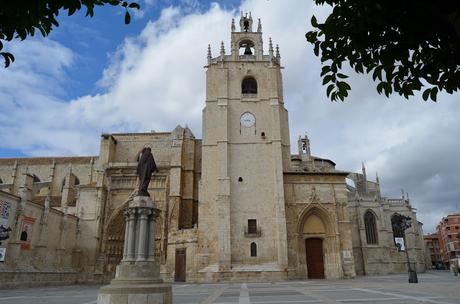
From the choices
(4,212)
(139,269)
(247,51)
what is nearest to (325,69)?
(139,269)

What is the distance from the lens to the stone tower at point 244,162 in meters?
25.4

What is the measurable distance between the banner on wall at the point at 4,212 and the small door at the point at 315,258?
19.3 meters

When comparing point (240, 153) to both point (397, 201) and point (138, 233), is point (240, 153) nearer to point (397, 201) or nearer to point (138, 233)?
point (138, 233)

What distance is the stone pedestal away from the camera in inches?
343

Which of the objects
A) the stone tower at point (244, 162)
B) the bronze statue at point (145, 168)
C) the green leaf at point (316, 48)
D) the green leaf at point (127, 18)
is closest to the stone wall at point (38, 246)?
the stone tower at point (244, 162)

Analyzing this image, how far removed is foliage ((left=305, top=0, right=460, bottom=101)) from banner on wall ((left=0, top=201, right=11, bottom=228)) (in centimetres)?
2121

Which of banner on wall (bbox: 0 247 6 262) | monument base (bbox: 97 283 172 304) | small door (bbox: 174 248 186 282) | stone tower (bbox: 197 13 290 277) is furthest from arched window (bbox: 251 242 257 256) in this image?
monument base (bbox: 97 283 172 304)

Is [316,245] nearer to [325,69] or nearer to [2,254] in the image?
[2,254]

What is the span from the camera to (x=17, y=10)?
2.93m

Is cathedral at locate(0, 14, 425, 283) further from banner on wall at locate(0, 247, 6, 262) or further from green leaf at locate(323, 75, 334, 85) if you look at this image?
green leaf at locate(323, 75, 334, 85)

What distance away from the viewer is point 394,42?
3.58 metres

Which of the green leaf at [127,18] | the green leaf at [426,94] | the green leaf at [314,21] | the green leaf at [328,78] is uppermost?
the green leaf at [314,21]

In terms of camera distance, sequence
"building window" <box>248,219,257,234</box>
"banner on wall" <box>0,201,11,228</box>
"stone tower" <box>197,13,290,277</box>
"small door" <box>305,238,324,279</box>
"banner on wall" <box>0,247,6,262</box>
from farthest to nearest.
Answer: "building window" <box>248,219,257,234</box>, "small door" <box>305,238,324,279</box>, "stone tower" <box>197,13,290,277</box>, "banner on wall" <box>0,247,6,262</box>, "banner on wall" <box>0,201,11,228</box>

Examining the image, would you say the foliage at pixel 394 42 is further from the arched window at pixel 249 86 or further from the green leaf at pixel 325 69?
the arched window at pixel 249 86
